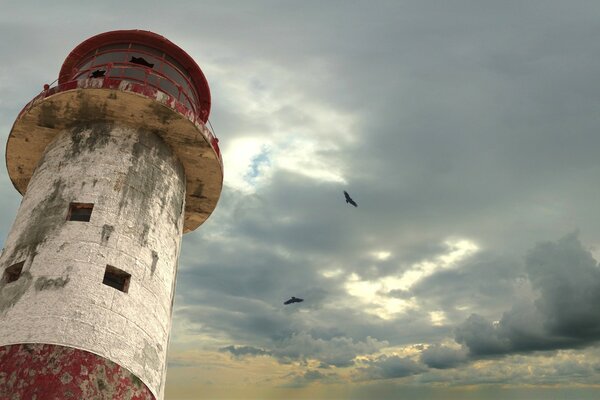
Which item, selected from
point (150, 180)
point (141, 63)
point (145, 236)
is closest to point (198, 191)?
point (150, 180)

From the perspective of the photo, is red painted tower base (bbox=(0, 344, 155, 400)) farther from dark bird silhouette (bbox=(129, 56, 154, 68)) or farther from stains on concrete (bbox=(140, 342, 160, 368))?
dark bird silhouette (bbox=(129, 56, 154, 68))

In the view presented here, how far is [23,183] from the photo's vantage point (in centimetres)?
1975

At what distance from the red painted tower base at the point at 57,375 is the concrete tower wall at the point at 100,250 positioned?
0.63ft

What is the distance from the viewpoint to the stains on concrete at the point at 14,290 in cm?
1208

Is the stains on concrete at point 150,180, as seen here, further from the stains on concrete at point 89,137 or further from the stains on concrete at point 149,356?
the stains on concrete at point 149,356

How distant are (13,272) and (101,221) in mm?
2766

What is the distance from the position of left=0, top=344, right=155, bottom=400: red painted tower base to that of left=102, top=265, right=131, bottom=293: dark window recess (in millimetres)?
2320

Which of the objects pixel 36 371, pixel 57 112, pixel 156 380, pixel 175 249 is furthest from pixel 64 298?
pixel 57 112

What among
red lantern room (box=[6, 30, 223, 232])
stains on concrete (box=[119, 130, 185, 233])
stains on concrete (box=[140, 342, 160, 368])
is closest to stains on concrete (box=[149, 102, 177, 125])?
red lantern room (box=[6, 30, 223, 232])

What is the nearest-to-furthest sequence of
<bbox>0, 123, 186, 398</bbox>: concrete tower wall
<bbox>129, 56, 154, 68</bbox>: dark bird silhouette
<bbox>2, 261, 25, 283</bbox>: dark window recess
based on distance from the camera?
1. <bbox>0, 123, 186, 398</bbox>: concrete tower wall
2. <bbox>2, 261, 25, 283</bbox>: dark window recess
3. <bbox>129, 56, 154, 68</bbox>: dark bird silhouette

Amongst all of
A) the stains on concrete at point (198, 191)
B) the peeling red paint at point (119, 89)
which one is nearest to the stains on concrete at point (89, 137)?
the peeling red paint at point (119, 89)

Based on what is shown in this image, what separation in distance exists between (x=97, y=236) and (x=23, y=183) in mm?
9008

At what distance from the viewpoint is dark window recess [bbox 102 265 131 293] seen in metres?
13.1

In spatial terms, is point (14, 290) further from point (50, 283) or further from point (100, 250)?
point (100, 250)
